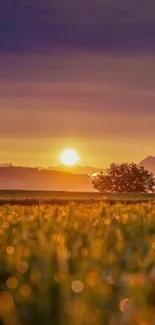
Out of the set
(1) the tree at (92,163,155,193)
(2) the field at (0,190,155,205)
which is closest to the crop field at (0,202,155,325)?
(2) the field at (0,190,155,205)

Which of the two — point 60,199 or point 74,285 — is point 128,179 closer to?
point 60,199

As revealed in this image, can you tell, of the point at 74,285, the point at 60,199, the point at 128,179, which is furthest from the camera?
the point at 128,179

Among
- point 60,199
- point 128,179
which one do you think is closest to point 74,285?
point 60,199

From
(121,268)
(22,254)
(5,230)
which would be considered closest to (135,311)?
(121,268)

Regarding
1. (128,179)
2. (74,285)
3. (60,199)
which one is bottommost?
(74,285)

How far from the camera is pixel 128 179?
101 metres

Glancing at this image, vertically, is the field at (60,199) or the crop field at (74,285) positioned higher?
the field at (60,199)

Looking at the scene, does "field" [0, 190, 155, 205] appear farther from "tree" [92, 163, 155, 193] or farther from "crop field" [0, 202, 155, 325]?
"tree" [92, 163, 155, 193]

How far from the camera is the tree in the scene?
100375 millimetres

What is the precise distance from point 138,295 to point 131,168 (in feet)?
329

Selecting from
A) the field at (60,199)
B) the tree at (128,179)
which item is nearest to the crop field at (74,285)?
the field at (60,199)

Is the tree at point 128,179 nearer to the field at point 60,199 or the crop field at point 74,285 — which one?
the field at point 60,199

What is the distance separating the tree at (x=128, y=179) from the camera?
3952 inches

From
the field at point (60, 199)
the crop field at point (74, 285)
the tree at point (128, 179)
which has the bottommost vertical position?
the crop field at point (74, 285)
